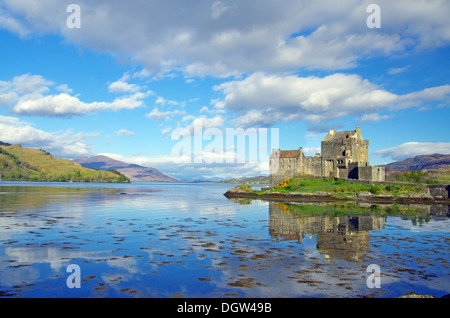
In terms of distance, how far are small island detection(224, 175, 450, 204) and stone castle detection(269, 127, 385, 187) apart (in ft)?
13.9

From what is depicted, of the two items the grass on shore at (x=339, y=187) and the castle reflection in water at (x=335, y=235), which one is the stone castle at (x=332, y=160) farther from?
the castle reflection in water at (x=335, y=235)

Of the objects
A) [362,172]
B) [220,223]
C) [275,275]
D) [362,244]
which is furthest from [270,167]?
[275,275]

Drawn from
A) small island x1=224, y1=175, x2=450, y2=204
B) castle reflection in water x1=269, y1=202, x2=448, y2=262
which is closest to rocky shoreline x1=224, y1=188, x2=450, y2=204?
small island x1=224, y1=175, x2=450, y2=204

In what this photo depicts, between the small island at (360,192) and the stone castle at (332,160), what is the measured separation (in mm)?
4223

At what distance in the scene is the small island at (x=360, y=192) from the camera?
61.5 metres

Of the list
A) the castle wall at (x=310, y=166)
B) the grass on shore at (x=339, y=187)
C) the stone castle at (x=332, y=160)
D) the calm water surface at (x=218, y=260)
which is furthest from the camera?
the castle wall at (x=310, y=166)

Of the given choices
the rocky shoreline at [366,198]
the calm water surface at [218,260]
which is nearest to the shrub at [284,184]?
the rocky shoreline at [366,198]

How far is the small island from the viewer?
61.5 metres

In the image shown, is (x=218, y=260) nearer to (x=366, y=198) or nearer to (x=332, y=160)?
(x=366, y=198)

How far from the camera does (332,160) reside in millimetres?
80688

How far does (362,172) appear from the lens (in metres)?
73.2

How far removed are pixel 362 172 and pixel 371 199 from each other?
11.8 m
